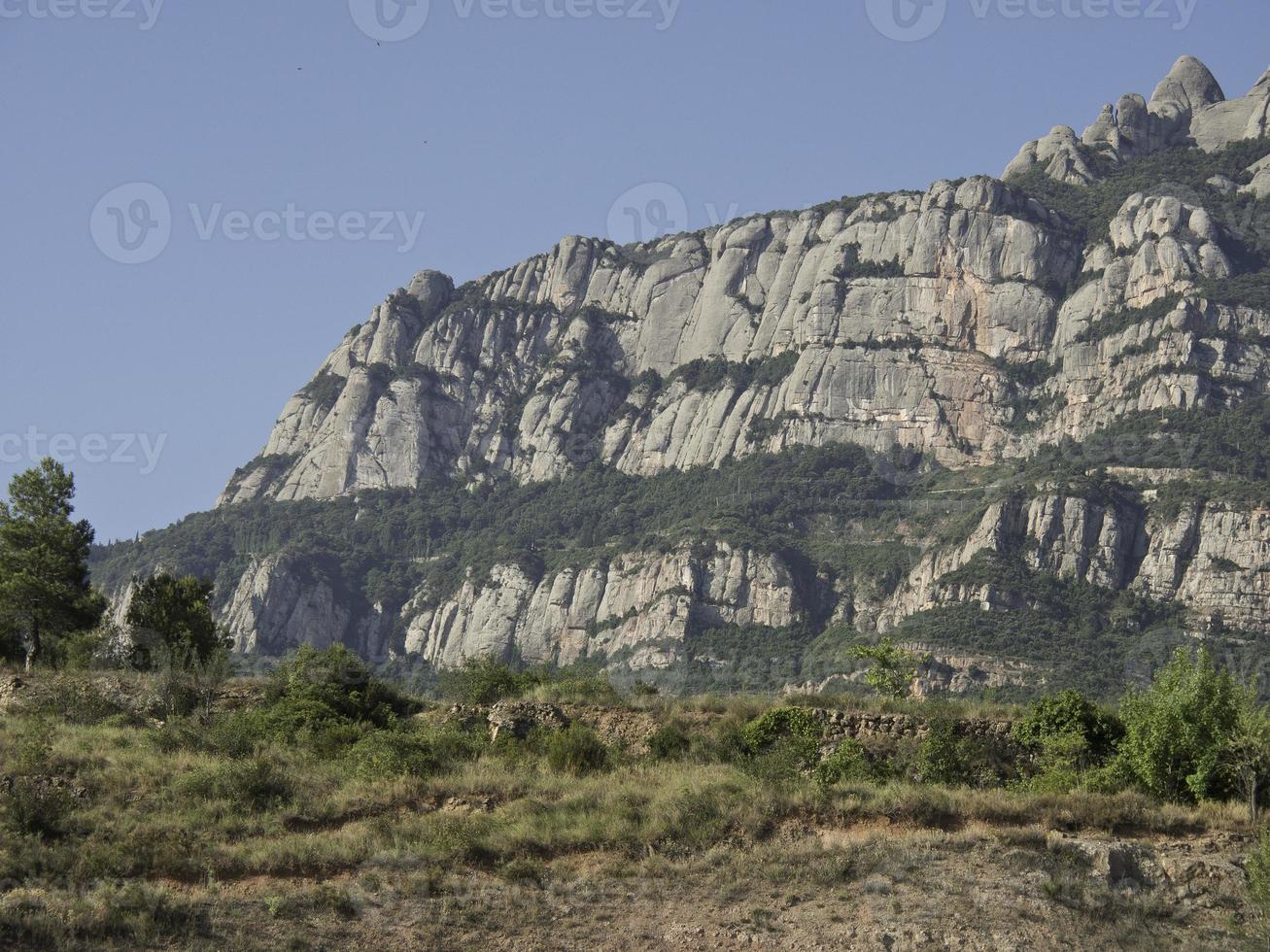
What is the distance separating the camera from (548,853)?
90.8 feet

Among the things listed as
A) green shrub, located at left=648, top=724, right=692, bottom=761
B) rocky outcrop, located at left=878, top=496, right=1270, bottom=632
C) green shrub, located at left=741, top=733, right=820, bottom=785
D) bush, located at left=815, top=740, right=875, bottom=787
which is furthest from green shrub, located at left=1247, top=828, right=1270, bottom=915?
rocky outcrop, located at left=878, top=496, right=1270, bottom=632

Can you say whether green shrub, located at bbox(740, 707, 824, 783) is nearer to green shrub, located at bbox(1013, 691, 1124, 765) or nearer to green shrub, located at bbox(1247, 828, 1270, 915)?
green shrub, located at bbox(1013, 691, 1124, 765)

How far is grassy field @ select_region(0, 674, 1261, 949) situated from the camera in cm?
2467

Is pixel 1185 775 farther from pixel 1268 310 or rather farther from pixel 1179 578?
pixel 1268 310

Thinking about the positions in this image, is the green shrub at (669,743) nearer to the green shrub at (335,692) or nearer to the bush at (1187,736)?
the green shrub at (335,692)

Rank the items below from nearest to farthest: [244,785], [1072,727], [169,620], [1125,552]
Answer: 1. [244,785]
2. [1072,727]
3. [169,620]
4. [1125,552]

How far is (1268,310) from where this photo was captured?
588 feet

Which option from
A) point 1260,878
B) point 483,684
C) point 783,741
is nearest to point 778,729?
point 783,741

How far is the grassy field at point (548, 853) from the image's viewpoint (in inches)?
971

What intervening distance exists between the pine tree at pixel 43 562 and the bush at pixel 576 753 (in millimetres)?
21079

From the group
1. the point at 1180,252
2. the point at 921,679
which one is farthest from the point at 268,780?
the point at 1180,252

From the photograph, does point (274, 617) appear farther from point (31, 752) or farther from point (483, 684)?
point (31, 752)

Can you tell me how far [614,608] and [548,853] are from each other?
506 feet

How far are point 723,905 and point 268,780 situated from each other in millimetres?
10346
